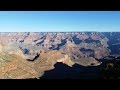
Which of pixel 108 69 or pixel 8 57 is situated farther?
pixel 8 57

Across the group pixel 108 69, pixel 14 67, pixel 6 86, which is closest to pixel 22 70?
pixel 14 67
